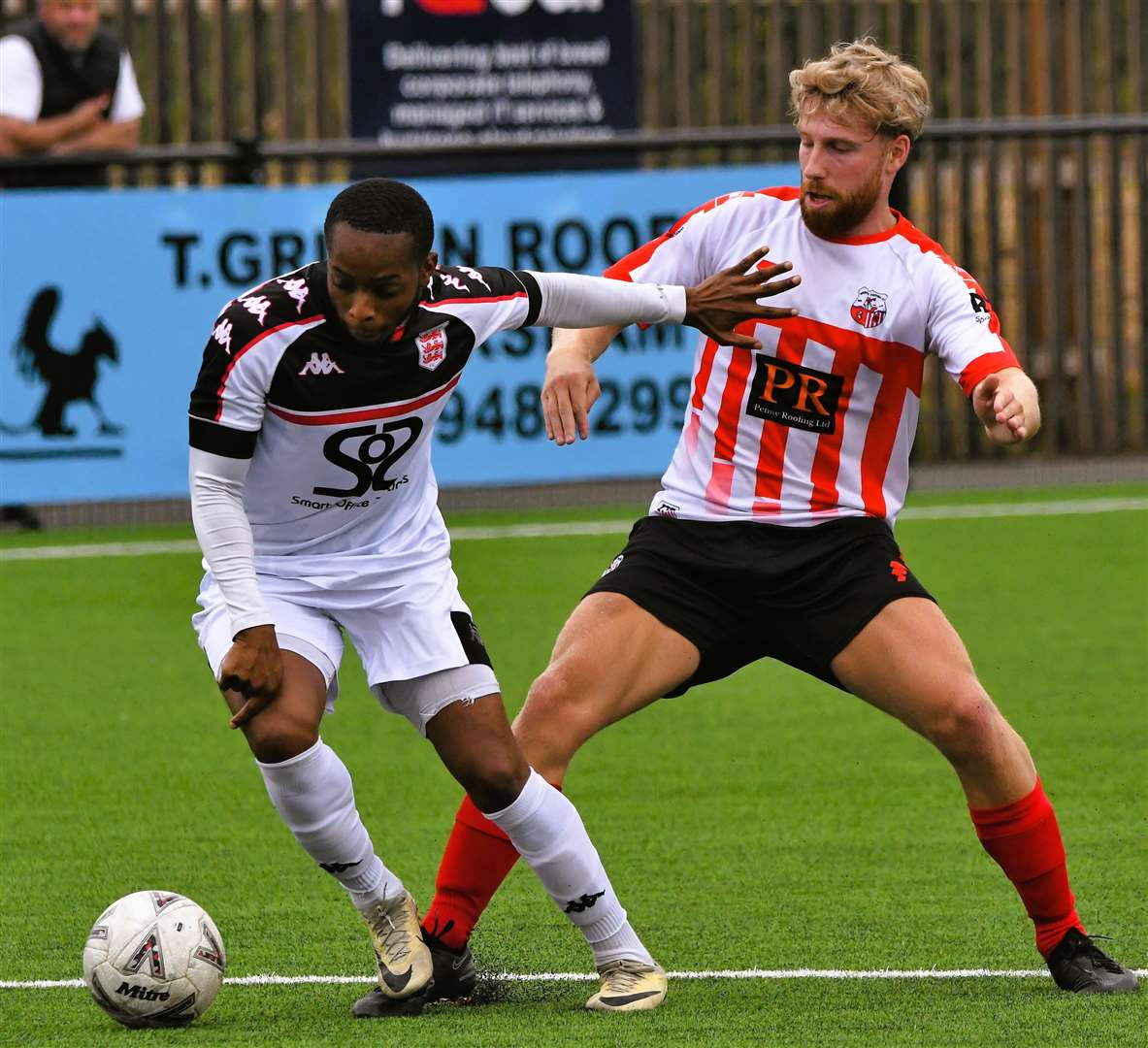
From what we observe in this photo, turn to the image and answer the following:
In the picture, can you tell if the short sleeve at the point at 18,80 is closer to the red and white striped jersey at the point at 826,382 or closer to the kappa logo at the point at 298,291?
the red and white striped jersey at the point at 826,382

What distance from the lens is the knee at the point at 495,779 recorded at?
4.81 metres

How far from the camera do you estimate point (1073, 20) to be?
1542cm

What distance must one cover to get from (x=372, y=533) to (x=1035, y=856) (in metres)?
1.61

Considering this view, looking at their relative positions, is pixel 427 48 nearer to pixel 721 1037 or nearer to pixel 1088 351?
pixel 1088 351

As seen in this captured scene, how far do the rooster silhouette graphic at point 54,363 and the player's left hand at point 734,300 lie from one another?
24.5 ft

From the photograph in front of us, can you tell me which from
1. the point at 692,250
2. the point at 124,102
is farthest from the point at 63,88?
the point at 692,250

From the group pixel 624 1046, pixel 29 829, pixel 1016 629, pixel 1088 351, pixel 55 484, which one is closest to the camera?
pixel 624 1046

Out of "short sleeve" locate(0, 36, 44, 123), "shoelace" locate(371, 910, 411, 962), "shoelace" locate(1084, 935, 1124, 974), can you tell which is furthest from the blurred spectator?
"shoelace" locate(1084, 935, 1124, 974)

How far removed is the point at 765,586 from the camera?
17.2 ft

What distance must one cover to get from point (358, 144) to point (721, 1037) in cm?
922

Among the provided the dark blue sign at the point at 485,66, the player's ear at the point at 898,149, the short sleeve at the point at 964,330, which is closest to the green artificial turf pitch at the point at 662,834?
the short sleeve at the point at 964,330

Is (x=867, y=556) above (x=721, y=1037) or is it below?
above

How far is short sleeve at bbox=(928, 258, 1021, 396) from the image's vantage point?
504 cm

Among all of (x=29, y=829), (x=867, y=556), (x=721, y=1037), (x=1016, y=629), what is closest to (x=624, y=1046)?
(x=721, y=1037)
